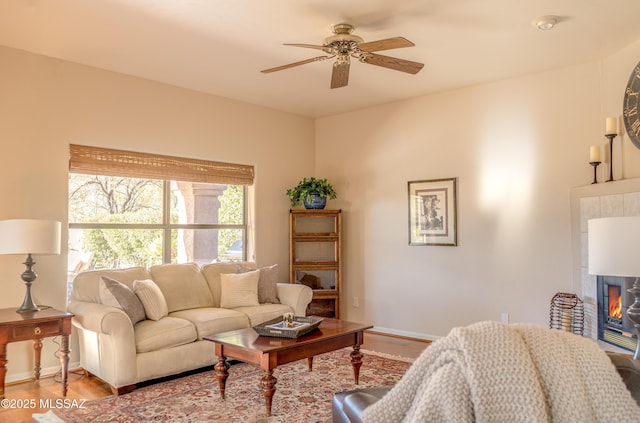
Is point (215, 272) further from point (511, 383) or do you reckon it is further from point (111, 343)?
point (511, 383)

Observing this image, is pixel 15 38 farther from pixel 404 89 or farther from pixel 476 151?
pixel 476 151

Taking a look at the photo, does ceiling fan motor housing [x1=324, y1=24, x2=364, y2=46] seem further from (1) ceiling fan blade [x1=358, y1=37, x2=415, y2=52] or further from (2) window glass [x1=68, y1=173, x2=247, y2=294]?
(2) window glass [x1=68, y1=173, x2=247, y2=294]

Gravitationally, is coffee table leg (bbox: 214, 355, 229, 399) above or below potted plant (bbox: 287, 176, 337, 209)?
below

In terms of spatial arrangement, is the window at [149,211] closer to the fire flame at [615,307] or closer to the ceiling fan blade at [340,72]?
the ceiling fan blade at [340,72]

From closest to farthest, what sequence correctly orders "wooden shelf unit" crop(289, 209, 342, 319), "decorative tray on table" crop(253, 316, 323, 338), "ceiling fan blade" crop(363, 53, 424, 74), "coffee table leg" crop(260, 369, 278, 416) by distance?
1. "coffee table leg" crop(260, 369, 278, 416)
2. "decorative tray on table" crop(253, 316, 323, 338)
3. "ceiling fan blade" crop(363, 53, 424, 74)
4. "wooden shelf unit" crop(289, 209, 342, 319)

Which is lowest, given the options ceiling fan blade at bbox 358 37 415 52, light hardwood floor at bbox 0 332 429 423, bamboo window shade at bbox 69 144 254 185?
light hardwood floor at bbox 0 332 429 423

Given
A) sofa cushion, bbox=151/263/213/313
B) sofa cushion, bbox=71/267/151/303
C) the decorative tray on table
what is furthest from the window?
the decorative tray on table

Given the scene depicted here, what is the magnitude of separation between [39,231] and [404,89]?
3.65 metres

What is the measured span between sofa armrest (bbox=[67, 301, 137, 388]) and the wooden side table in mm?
193

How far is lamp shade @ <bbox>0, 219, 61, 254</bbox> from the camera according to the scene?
3.42m

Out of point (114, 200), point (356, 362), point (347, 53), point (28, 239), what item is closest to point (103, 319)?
point (28, 239)

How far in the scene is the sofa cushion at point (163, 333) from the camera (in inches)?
142

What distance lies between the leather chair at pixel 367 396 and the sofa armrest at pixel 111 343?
2.22 metres

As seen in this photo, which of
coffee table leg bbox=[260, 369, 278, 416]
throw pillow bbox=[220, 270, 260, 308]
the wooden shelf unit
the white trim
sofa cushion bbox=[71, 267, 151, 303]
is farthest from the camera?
the wooden shelf unit
